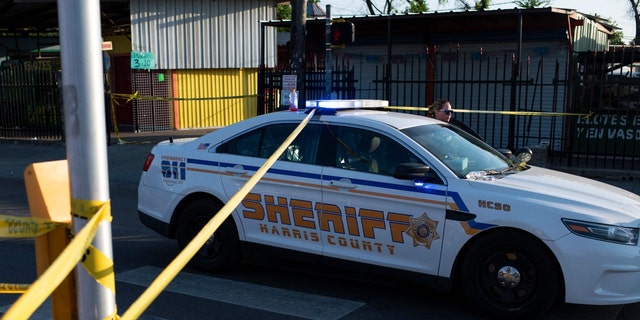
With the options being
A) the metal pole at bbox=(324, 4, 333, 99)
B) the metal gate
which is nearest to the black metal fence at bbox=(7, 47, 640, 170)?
the metal pole at bbox=(324, 4, 333, 99)

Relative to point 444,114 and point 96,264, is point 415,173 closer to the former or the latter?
point 444,114

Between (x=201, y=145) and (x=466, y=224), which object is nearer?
(x=466, y=224)

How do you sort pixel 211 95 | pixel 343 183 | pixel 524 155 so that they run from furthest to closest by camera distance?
pixel 211 95 → pixel 524 155 → pixel 343 183

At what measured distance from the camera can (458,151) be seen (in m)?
5.75

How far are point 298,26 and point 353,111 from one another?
6.87 meters

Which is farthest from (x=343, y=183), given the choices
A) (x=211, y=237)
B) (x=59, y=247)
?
(x=59, y=247)

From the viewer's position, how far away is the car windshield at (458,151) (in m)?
5.48

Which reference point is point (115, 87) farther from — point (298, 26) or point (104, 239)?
point (104, 239)

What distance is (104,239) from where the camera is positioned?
7.15 feet

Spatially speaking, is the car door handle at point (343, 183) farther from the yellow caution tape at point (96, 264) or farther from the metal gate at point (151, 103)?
the metal gate at point (151, 103)

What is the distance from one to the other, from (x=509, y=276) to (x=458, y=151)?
1.25 meters

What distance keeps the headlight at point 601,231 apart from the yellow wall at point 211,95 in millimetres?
15667

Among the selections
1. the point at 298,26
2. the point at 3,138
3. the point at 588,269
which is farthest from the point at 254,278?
the point at 3,138

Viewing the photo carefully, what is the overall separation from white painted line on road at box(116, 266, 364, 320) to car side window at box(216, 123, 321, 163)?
1184 mm
